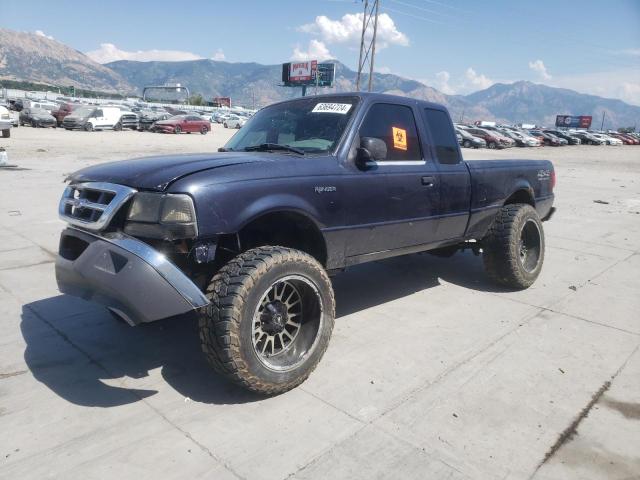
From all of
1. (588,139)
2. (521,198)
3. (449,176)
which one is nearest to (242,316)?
(449,176)

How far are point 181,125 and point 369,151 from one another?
34.6 metres

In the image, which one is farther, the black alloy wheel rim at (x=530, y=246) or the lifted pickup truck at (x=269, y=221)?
the black alloy wheel rim at (x=530, y=246)

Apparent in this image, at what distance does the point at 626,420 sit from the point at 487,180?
2576 millimetres

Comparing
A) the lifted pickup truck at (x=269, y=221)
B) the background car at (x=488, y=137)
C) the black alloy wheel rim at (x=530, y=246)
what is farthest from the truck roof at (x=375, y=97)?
the background car at (x=488, y=137)

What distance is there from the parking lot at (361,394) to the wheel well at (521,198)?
1.01m

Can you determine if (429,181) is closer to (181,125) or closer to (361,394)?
(361,394)

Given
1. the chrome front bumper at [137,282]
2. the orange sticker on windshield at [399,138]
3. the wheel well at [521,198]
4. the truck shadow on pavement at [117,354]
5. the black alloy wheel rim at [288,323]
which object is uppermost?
the orange sticker on windshield at [399,138]

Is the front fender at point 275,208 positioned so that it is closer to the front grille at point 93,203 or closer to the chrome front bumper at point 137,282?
the chrome front bumper at point 137,282

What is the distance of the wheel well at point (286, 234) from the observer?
128 inches

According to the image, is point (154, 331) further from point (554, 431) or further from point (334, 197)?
point (554, 431)

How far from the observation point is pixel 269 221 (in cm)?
328

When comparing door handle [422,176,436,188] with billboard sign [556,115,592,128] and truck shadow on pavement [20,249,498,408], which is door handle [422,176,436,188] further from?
billboard sign [556,115,592,128]

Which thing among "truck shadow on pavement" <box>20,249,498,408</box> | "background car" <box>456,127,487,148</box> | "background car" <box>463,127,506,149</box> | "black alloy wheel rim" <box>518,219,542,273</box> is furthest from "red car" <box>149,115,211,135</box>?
"black alloy wheel rim" <box>518,219,542,273</box>

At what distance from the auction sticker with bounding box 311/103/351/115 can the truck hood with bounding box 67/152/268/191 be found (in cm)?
73
